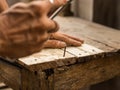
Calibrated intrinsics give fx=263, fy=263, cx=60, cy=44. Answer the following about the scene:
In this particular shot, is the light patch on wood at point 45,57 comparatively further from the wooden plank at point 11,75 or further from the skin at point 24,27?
the skin at point 24,27

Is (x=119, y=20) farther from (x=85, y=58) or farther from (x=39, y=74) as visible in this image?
(x=39, y=74)

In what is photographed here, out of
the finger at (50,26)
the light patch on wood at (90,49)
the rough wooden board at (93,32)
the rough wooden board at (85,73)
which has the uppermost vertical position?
the finger at (50,26)

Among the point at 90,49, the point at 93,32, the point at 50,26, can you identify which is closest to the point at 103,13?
the point at 93,32

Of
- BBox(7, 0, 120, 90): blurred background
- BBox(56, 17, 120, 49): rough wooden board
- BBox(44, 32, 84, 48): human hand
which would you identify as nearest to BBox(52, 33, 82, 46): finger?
BBox(44, 32, 84, 48): human hand

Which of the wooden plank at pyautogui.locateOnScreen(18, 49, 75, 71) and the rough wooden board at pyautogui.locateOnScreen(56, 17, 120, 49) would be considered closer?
the wooden plank at pyautogui.locateOnScreen(18, 49, 75, 71)

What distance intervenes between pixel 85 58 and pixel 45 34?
53 centimetres

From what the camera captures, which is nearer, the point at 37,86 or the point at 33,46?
the point at 33,46

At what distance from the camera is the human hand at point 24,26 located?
1.12ft

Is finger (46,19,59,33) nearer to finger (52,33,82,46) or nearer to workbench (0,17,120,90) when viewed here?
workbench (0,17,120,90)

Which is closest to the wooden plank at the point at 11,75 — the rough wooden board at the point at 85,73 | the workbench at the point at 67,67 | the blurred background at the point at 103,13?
the workbench at the point at 67,67

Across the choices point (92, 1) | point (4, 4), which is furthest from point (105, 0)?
point (4, 4)

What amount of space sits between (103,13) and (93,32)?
28 cm

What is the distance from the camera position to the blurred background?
1.39 metres

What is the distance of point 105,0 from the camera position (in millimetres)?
1431
